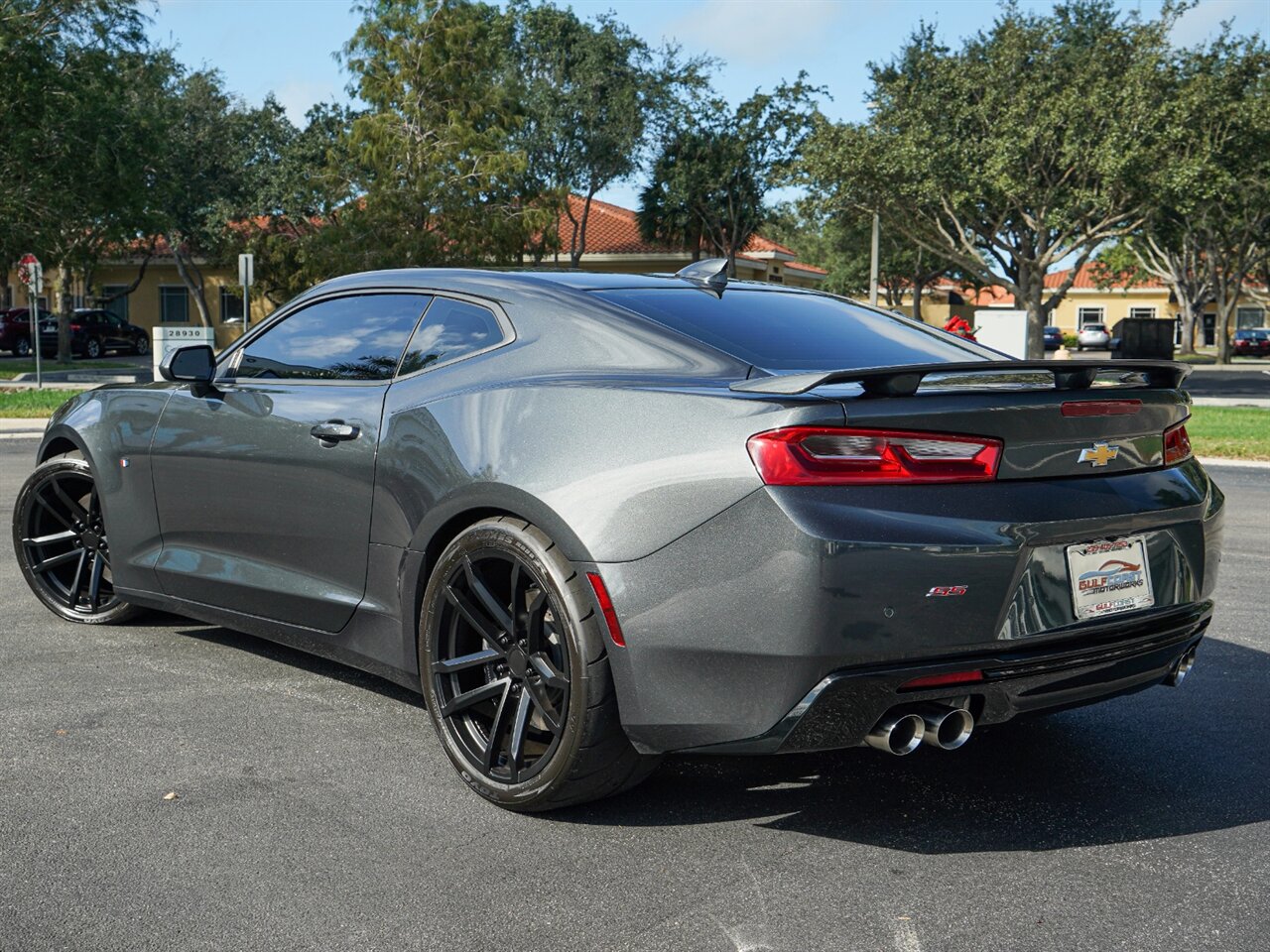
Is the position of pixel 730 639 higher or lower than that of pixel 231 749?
higher

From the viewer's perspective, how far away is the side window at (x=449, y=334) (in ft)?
13.8

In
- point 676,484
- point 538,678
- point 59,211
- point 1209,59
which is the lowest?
point 538,678

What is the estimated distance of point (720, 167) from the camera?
48.3 meters

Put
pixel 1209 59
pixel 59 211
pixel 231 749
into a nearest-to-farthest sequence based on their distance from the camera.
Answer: pixel 231 749 < pixel 59 211 < pixel 1209 59

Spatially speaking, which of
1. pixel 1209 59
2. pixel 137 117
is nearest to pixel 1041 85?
pixel 1209 59

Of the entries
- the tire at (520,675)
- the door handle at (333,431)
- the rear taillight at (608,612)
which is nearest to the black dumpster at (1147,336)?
the door handle at (333,431)

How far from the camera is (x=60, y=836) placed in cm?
355

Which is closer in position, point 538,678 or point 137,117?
point 538,678

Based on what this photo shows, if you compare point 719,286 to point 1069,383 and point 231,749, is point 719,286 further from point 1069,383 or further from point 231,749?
point 231,749

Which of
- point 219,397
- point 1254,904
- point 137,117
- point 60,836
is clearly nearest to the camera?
point 1254,904

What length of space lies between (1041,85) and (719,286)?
104 feet

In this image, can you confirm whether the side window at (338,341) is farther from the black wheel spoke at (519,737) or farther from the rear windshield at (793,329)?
the black wheel spoke at (519,737)

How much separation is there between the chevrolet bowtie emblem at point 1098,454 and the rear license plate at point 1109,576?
21 cm

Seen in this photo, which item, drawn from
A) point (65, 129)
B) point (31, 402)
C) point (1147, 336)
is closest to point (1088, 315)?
point (1147, 336)
